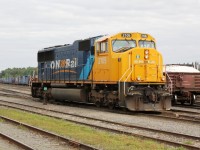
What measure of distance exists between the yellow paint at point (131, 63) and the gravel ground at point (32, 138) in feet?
19.8

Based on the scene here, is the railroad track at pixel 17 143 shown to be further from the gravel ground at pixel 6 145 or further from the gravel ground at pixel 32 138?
the gravel ground at pixel 32 138

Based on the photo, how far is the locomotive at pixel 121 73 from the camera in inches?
689

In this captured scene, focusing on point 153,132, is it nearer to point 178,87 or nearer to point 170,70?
point 178,87

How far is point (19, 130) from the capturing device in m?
12.7

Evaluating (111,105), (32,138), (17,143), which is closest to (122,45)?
(111,105)

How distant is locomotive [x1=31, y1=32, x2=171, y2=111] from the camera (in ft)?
57.4

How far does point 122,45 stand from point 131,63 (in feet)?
4.24

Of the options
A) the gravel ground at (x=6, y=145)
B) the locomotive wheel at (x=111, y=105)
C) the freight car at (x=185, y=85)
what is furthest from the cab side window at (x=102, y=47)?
the gravel ground at (x=6, y=145)

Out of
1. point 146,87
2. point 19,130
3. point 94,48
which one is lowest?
point 19,130

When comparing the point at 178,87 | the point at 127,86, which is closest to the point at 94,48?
the point at 127,86

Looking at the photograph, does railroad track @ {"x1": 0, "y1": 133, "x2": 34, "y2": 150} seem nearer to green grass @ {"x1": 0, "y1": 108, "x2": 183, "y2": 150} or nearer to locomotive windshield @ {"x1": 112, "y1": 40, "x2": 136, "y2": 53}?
green grass @ {"x1": 0, "y1": 108, "x2": 183, "y2": 150}

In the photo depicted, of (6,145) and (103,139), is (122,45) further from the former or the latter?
(6,145)

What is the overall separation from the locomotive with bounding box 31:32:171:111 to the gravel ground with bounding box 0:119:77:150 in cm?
593

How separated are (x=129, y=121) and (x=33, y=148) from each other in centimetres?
629
